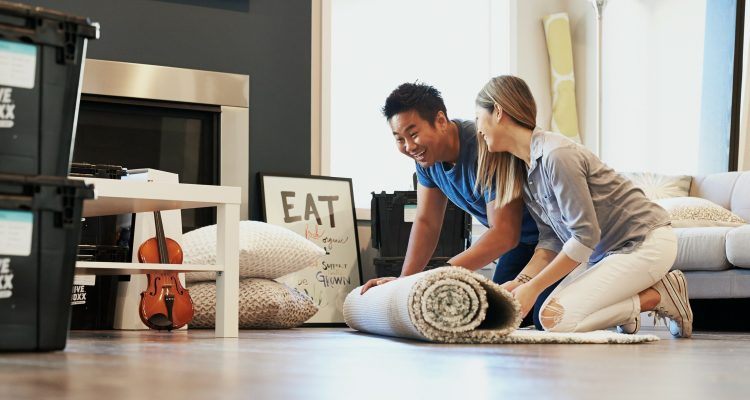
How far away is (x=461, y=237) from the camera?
5.06 meters

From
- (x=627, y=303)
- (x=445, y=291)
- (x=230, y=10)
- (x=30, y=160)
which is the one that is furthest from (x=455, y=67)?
(x=30, y=160)

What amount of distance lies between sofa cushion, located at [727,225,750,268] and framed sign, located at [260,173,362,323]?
1.78 m

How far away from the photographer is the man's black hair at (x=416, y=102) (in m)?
3.18

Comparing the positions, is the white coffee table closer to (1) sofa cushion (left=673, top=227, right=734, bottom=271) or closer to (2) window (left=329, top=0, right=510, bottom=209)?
(1) sofa cushion (left=673, top=227, right=734, bottom=271)

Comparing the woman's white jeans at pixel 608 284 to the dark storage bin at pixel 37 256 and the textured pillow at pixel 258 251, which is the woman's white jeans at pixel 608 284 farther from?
the dark storage bin at pixel 37 256

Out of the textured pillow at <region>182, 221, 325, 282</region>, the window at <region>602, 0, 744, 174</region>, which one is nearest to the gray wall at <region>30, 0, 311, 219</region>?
the textured pillow at <region>182, 221, 325, 282</region>

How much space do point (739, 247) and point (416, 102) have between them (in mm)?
1742

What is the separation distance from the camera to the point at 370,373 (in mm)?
1517

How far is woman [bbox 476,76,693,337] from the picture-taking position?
289cm

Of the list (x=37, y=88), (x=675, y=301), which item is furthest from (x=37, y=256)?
(x=675, y=301)

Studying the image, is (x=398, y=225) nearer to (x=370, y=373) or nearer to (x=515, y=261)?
(x=515, y=261)

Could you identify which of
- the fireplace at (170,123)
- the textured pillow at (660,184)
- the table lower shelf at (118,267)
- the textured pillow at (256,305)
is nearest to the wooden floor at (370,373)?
the table lower shelf at (118,267)

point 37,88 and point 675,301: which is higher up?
point 37,88

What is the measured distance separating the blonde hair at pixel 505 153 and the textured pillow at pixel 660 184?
7.47ft
